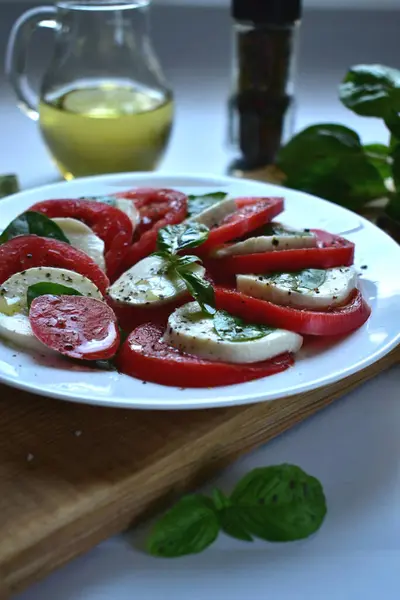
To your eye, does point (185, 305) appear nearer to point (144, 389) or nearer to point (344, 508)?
point (144, 389)

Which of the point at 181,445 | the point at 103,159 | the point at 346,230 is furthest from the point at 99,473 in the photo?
the point at 103,159

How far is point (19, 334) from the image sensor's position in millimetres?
1270

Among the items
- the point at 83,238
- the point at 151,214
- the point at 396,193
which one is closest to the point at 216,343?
the point at 83,238

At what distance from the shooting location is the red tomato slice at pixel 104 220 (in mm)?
1590

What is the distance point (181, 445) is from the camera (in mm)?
1220

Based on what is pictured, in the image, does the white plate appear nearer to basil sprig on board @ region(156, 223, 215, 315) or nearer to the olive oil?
basil sprig on board @ region(156, 223, 215, 315)

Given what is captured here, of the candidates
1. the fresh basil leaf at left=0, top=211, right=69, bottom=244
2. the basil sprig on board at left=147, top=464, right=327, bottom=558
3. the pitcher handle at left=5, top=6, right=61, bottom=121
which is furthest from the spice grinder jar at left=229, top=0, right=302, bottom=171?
the basil sprig on board at left=147, top=464, right=327, bottom=558

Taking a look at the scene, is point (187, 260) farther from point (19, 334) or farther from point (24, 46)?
point (24, 46)

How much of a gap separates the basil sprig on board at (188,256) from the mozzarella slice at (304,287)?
82 millimetres

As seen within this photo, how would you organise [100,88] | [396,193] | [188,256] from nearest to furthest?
[188,256]
[396,193]
[100,88]

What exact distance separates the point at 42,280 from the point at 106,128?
799mm

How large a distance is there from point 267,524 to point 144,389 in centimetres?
24

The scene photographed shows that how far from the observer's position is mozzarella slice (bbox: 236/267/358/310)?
1.37 m

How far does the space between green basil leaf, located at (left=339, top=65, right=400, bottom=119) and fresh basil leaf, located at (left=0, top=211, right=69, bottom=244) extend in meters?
0.82
